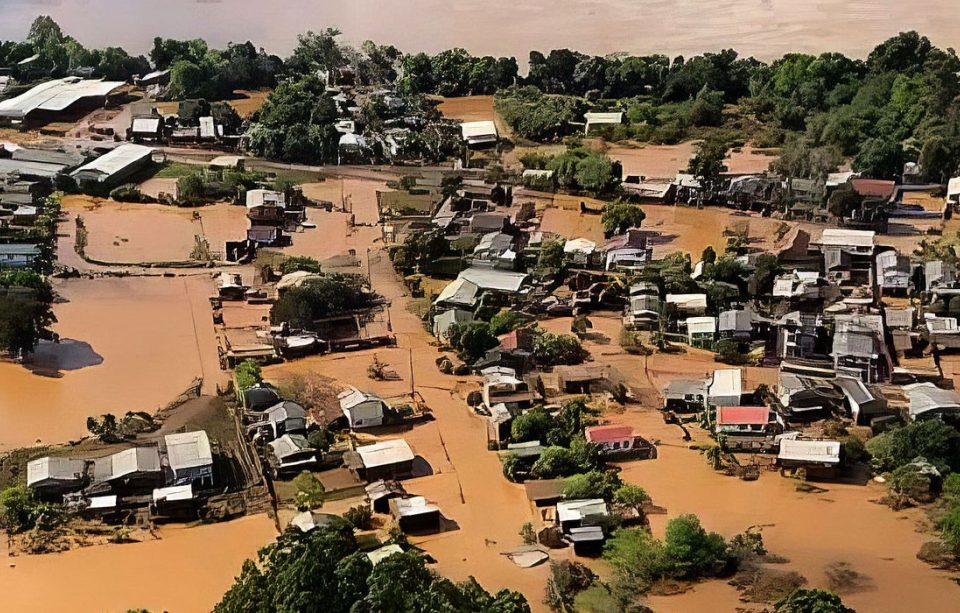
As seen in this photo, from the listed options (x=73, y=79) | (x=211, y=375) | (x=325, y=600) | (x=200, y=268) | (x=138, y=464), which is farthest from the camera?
(x=73, y=79)

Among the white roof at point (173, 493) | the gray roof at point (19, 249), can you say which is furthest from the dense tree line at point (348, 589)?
the gray roof at point (19, 249)

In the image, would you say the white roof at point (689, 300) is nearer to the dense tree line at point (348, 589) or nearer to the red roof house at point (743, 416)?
the red roof house at point (743, 416)

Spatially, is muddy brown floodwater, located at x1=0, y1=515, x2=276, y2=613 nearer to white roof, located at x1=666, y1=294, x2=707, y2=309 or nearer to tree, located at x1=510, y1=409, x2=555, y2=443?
tree, located at x1=510, y1=409, x2=555, y2=443

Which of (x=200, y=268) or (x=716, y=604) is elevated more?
(x=200, y=268)

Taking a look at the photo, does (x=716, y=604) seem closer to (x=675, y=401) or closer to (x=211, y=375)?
(x=675, y=401)

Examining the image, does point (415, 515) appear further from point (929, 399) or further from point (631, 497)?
point (929, 399)

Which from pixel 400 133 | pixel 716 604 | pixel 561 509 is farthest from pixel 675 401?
pixel 400 133

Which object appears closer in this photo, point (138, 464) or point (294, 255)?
point (138, 464)
